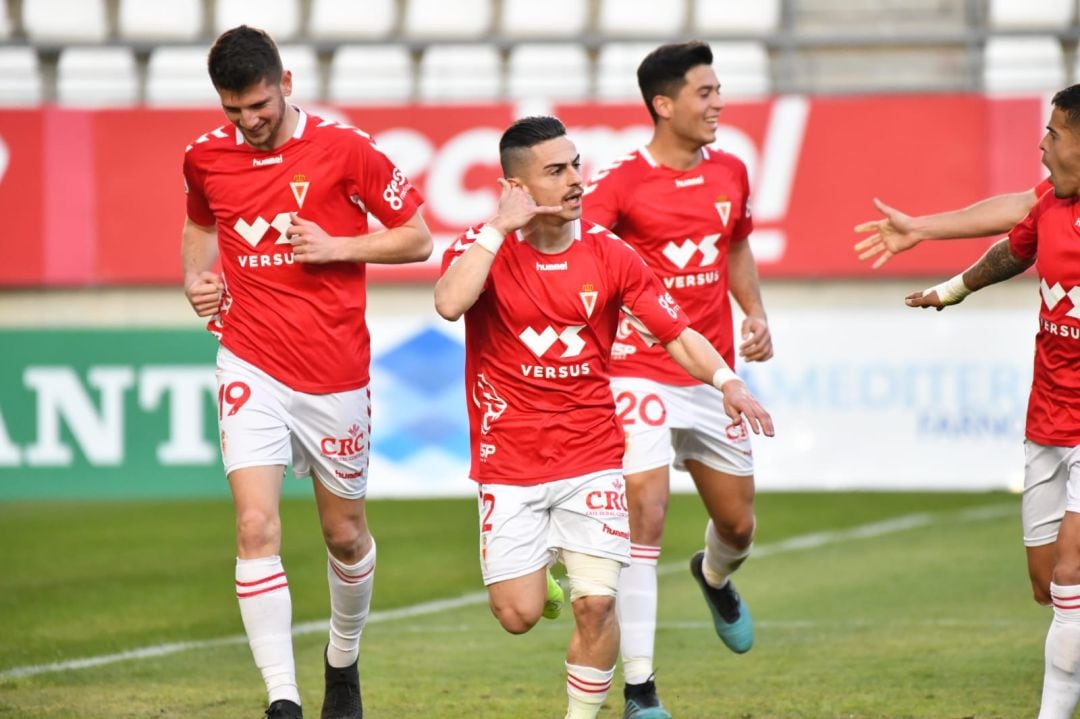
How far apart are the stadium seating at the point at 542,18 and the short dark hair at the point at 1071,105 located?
13.6 metres

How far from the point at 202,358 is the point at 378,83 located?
13.8 ft

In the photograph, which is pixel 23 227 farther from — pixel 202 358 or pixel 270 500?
pixel 270 500

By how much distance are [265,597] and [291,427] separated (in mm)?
731

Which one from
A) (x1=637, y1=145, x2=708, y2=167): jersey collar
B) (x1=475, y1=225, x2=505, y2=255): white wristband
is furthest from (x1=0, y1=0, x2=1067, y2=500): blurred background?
(x1=475, y1=225, x2=505, y2=255): white wristband

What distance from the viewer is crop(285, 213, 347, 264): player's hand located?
6629mm

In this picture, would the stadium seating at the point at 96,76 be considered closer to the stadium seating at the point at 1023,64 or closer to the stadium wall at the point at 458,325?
the stadium wall at the point at 458,325

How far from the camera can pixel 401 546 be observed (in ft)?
43.8

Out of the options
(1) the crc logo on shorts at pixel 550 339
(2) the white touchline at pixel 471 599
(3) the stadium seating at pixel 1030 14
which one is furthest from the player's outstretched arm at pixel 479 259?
(3) the stadium seating at pixel 1030 14

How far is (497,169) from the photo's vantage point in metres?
17.0

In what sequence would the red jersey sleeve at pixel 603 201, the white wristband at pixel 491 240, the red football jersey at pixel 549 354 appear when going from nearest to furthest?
the white wristband at pixel 491 240 < the red football jersey at pixel 549 354 < the red jersey sleeve at pixel 603 201

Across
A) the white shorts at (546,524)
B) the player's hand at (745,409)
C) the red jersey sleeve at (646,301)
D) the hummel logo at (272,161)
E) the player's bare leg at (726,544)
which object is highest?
the hummel logo at (272,161)

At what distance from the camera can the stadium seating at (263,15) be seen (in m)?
20.1

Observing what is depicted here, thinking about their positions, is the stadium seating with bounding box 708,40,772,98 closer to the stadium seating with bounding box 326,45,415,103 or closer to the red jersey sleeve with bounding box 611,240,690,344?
the stadium seating with bounding box 326,45,415,103

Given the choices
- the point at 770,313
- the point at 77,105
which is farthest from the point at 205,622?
the point at 77,105
